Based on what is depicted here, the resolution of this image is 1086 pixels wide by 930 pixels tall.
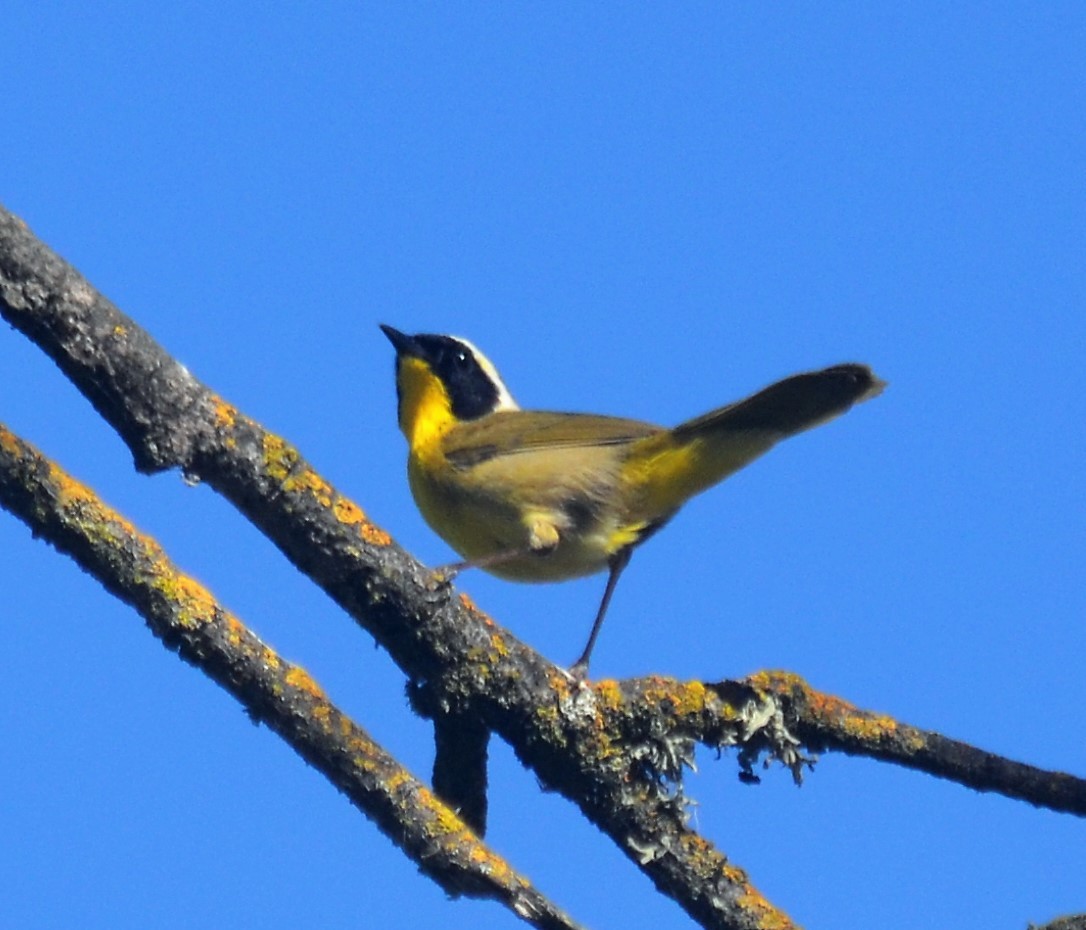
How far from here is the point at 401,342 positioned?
7887 millimetres

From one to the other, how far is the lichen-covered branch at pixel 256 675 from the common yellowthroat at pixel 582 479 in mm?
2538

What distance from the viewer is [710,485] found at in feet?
19.9

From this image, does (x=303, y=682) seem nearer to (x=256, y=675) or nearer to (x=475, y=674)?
(x=256, y=675)

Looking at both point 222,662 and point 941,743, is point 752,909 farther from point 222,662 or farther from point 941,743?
point 222,662

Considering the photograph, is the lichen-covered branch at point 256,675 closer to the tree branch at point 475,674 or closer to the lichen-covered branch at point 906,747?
the tree branch at point 475,674

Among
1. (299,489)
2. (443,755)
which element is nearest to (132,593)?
(299,489)

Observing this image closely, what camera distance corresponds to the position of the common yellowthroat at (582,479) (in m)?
5.82

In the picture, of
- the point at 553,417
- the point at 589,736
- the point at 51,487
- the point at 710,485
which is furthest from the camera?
the point at 553,417

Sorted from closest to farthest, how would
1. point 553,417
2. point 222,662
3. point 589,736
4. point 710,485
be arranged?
point 222,662 < point 589,736 < point 710,485 < point 553,417

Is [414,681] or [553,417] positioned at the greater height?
[553,417]

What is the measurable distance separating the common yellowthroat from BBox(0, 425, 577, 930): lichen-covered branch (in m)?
2.54

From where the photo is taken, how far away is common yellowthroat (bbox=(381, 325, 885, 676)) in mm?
5824

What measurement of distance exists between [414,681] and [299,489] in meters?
0.65

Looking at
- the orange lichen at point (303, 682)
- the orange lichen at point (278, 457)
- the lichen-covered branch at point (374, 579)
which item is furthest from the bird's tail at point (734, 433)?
the orange lichen at point (303, 682)
